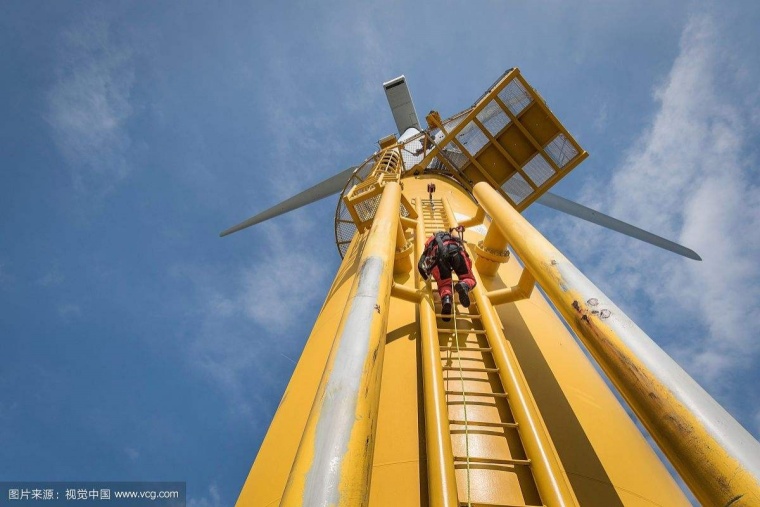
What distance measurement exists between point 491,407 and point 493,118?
7.79 m

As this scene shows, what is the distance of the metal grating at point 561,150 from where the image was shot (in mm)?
8891

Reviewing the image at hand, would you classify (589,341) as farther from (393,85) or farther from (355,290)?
(393,85)

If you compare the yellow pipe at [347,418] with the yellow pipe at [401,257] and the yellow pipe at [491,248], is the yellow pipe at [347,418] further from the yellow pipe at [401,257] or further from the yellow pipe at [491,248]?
the yellow pipe at [491,248]

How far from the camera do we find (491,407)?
2.62m

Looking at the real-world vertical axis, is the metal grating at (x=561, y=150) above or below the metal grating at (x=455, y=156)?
below

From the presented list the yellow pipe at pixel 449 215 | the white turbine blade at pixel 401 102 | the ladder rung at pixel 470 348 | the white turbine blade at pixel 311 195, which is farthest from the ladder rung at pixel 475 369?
the white turbine blade at pixel 401 102

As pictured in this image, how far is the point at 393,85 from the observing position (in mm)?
17609

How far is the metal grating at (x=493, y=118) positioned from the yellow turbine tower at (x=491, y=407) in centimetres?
537

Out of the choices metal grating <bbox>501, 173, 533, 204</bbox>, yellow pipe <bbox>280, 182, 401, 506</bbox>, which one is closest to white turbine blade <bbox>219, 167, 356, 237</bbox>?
metal grating <bbox>501, 173, 533, 204</bbox>

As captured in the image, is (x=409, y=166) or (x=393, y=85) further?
(x=393, y=85)

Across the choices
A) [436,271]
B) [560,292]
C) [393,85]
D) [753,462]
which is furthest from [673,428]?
[393,85]

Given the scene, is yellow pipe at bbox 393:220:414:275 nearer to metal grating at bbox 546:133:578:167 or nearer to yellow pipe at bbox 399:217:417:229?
yellow pipe at bbox 399:217:417:229

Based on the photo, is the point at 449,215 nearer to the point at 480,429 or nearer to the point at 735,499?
the point at 480,429

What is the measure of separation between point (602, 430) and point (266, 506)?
6.96 feet
